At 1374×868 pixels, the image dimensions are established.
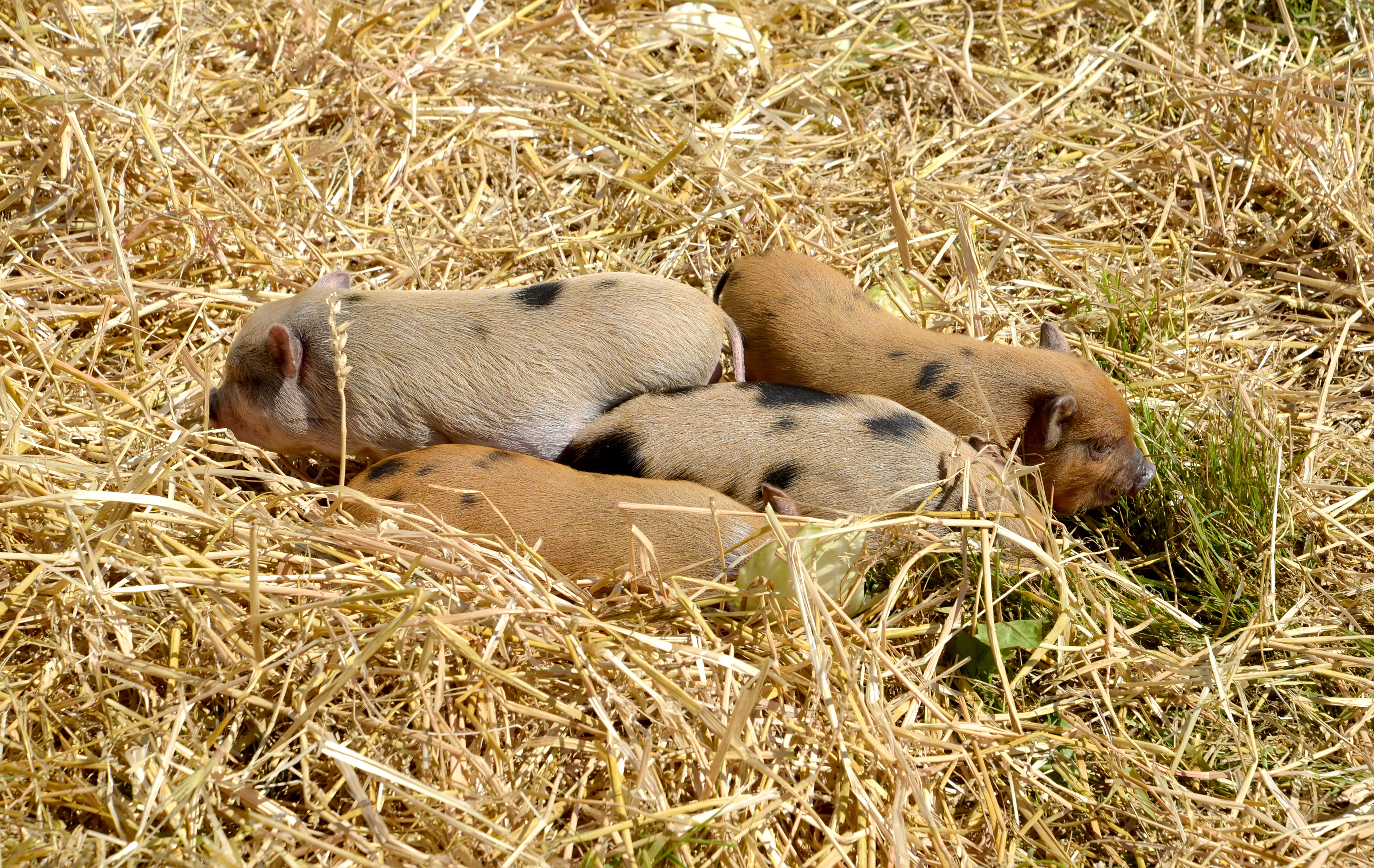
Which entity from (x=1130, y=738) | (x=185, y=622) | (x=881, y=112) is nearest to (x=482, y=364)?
(x=185, y=622)

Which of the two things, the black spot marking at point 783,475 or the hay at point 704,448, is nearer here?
the hay at point 704,448

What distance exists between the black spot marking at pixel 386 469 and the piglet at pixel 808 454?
2.13 ft

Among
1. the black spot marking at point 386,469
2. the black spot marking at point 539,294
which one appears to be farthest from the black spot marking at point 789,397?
the black spot marking at point 386,469

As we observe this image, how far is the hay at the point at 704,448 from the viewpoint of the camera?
9.09ft

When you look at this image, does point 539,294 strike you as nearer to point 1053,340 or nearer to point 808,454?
Result: point 808,454

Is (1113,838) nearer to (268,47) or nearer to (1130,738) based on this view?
(1130,738)

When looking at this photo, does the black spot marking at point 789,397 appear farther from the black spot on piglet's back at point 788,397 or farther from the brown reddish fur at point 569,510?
the brown reddish fur at point 569,510

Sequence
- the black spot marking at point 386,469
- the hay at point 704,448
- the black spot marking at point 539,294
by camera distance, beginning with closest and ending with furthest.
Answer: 1. the hay at point 704,448
2. the black spot marking at point 386,469
3. the black spot marking at point 539,294

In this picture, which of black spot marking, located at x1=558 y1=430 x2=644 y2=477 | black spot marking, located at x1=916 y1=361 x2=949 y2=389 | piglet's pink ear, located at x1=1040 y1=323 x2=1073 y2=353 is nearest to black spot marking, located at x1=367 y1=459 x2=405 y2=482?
black spot marking, located at x1=558 y1=430 x2=644 y2=477

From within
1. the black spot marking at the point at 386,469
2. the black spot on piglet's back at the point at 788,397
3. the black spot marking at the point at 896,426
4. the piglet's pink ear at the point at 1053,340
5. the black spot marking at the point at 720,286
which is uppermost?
the black spot marking at the point at 720,286

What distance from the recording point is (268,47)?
18.0 ft

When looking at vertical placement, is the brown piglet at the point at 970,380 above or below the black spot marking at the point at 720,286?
below

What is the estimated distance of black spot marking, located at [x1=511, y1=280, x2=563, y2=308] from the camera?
4.08 metres

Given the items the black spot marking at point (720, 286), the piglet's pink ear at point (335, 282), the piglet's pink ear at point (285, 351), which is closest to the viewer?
the piglet's pink ear at point (285, 351)
